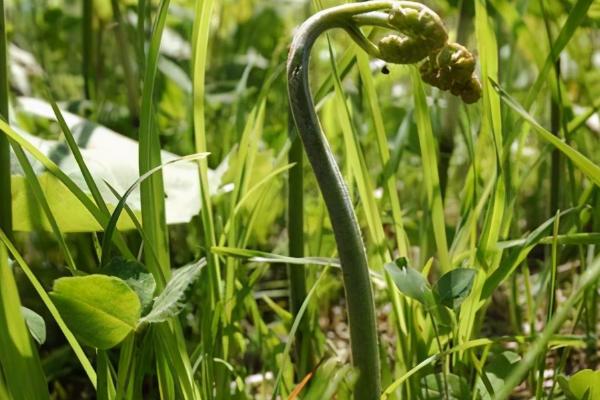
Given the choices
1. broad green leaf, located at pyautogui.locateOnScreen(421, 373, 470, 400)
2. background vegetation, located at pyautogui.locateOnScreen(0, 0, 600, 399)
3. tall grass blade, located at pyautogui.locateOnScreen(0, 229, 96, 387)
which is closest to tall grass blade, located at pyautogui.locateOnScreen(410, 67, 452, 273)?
background vegetation, located at pyautogui.locateOnScreen(0, 0, 600, 399)

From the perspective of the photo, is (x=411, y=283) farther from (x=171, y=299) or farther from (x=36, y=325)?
(x=36, y=325)

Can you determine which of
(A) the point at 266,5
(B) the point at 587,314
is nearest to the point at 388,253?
(B) the point at 587,314

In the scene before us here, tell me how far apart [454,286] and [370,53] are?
22 centimetres

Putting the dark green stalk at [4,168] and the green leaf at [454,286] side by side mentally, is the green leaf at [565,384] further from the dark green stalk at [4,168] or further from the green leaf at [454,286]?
the dark green stalk at [4,168]

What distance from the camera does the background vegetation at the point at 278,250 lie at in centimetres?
76

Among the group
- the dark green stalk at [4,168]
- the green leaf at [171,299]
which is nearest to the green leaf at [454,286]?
the green leaf at [171,299]

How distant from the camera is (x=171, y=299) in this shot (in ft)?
2.48

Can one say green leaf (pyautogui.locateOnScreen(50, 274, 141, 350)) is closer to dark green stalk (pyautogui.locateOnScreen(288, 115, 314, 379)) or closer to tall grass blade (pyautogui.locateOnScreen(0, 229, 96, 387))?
tall grass blade (pyautogui.locateOnScreen(0, 229, 96, 387))

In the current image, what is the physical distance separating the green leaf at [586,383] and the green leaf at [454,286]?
0.11 metres

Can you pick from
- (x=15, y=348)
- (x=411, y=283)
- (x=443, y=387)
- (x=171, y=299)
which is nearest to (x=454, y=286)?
(x=411, y=283)

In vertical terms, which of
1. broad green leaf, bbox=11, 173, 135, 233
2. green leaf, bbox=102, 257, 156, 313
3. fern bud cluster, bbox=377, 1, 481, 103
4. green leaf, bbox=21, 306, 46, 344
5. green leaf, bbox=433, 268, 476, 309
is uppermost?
fern bud cluster, bbox=377, 1, 481, 103

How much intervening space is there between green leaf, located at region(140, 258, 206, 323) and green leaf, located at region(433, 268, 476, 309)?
0.69 feet

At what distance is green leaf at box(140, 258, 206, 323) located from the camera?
741 millimetres

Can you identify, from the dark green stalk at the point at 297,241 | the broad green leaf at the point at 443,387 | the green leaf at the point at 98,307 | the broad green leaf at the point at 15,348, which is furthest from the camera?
the dark green stalk at the point at 297,241
